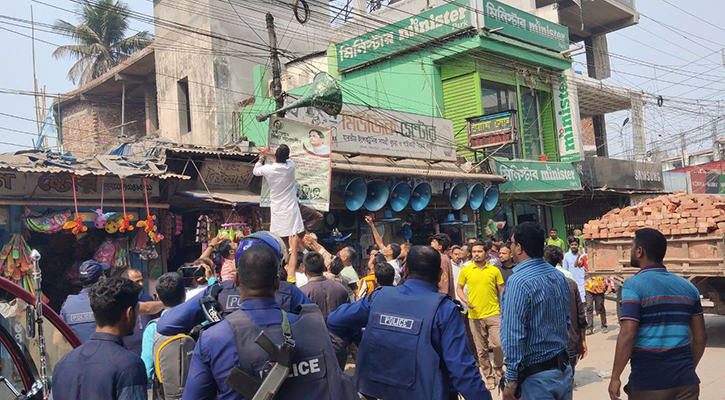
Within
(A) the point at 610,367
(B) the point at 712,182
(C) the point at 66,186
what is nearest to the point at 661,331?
(A) the point at 610,367

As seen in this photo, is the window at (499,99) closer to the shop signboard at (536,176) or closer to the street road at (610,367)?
the shop signboard at (536,176)

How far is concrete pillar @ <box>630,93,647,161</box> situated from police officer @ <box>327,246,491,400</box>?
2459 centimetres

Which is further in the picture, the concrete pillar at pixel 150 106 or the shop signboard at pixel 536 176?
the concrete pillar at pixel 150 106

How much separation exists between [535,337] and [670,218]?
6378mm

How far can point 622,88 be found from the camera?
79.2ft

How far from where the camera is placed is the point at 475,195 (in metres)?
15.4

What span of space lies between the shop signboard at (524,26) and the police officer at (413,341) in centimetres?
1537

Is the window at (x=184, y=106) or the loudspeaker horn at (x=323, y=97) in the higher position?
the window at (x=184, y=106)

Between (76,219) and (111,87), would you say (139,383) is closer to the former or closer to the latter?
(76,219)

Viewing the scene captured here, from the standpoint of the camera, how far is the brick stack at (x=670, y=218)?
8.27 meters

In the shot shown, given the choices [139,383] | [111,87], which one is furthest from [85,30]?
[139,383]

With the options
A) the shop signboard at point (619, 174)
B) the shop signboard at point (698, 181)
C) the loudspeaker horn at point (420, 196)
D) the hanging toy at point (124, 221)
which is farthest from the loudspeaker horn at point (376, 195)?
the shop signboard at point (698, 181)

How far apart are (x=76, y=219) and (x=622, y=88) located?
897 inches

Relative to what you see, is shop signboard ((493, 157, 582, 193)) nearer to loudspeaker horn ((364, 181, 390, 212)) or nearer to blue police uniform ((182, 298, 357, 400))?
loudspeaker horn ((364, 181, 390, 212))
